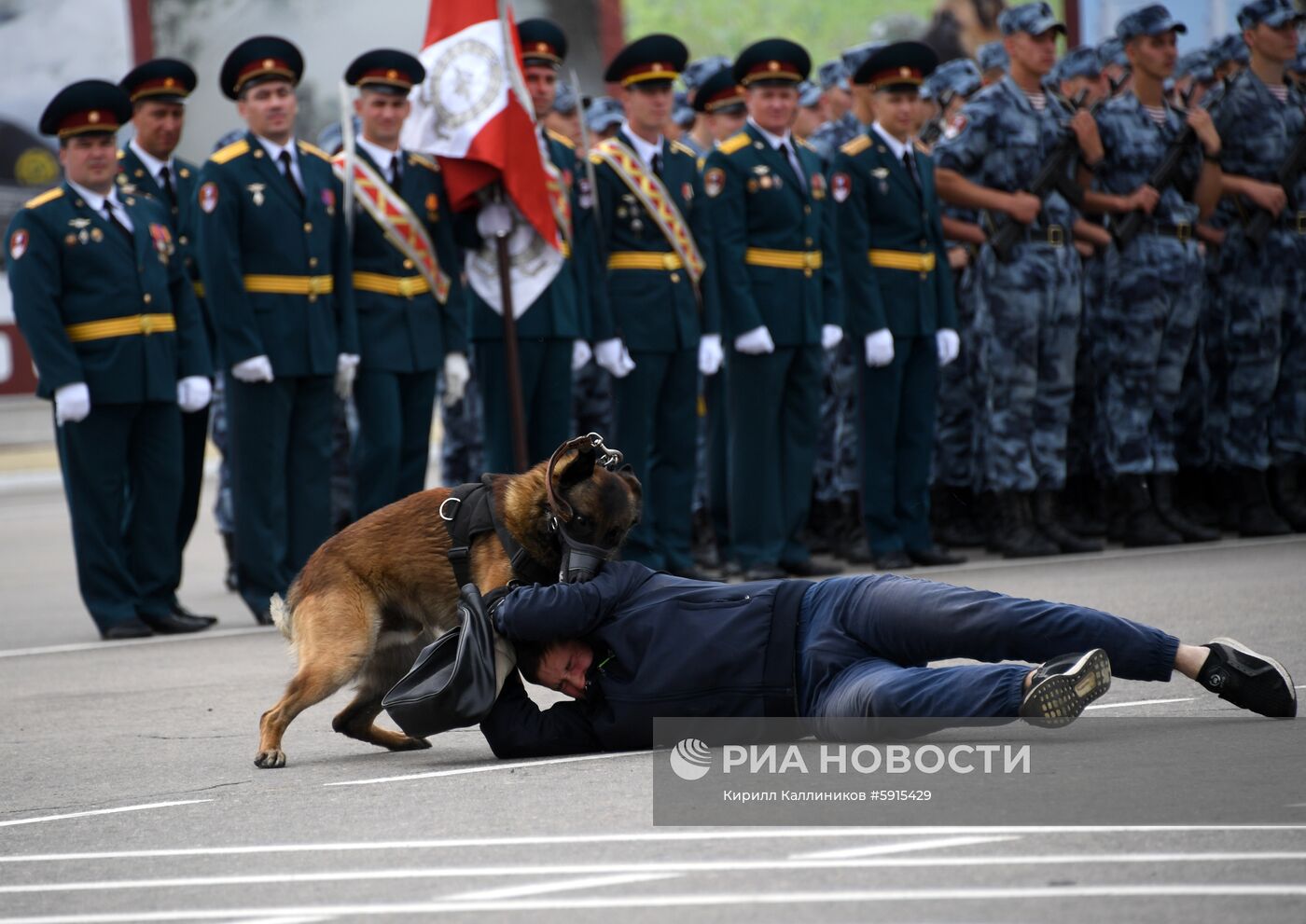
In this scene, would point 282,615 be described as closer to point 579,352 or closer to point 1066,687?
point 1066,687

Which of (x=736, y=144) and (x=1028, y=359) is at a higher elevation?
(x=736, y=144)

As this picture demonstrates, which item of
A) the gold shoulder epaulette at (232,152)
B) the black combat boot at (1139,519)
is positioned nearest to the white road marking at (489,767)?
the gold shoulder epaulette at (232,152)

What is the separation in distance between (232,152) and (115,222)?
2.14 ft

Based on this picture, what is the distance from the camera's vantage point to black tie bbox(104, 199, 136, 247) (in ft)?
31.2

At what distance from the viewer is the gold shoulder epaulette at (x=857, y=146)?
1110 cm

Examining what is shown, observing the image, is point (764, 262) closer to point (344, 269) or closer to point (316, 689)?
point (344, 269)

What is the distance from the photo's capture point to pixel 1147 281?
11539 mm

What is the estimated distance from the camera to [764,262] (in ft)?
35.8

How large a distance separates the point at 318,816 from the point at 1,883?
0.82 metres

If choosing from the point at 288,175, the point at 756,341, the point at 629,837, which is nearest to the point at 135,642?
the point at 288,175

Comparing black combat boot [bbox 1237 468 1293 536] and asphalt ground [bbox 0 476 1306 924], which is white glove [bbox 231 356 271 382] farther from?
black combat boot [bbox 1237 468 1293 536]

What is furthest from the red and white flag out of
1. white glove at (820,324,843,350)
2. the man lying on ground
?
the man lying on ground

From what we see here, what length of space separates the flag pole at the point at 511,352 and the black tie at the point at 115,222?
1.88 m

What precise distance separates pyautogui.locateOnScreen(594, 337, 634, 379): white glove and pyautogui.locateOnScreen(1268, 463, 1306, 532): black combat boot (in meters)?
4.06
